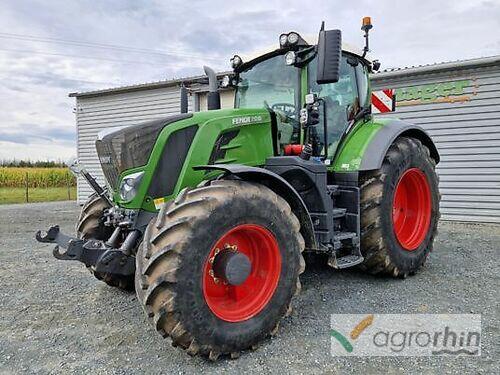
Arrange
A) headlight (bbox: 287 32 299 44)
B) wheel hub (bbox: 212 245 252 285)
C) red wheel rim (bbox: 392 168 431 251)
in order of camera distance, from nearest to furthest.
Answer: wheel hub (bbox: 212 245 252 285) < headlight (bbox: 287 32 299 44) < red wheel rim (bbox: 392 168 431 251)

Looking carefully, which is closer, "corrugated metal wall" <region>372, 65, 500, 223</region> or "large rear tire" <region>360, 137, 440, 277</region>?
"large rear tire" <region>360, 137, 440, 277</region>

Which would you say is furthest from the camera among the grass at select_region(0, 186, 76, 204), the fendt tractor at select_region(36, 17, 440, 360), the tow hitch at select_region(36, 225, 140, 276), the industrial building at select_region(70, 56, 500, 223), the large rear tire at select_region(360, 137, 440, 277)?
the grass at select_region(0, 186, 76, 204)

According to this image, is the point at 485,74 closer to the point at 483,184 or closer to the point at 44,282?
the point at 483,184

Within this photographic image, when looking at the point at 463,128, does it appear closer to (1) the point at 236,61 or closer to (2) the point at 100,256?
(1) the point at 236,61

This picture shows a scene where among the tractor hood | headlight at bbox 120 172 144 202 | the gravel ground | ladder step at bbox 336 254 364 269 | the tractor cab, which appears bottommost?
the gravel ground

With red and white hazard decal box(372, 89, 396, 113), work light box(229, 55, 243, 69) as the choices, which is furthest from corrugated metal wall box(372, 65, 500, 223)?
work light box(229, 55, 243, 69)

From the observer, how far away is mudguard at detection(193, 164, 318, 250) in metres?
3.24

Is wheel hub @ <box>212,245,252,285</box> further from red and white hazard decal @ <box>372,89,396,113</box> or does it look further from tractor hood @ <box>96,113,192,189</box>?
red and white hazard decal @ <box>372,89,396,113</box>

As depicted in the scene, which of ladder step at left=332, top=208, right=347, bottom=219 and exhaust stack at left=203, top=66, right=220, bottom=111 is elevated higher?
exhaust stack at left=203, top=66, right=220, bottom=111

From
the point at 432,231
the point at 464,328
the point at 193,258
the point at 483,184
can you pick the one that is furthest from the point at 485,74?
the point at 193,258

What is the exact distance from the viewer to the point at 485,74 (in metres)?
8.47

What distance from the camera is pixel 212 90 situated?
14.5ft

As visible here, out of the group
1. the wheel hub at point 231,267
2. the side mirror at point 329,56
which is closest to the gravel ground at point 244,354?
the wheel hub at point 231,267

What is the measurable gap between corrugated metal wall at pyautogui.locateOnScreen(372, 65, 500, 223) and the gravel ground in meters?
2.96
